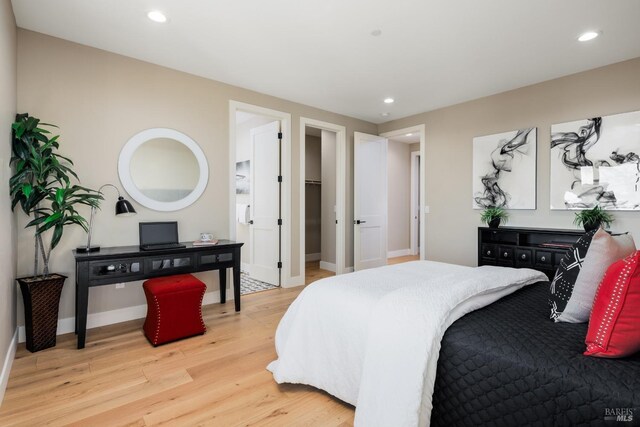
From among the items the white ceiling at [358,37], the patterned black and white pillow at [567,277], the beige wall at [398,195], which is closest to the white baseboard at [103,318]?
the white ceiling at [358,37]

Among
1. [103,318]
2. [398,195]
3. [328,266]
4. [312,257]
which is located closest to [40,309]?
[103,318]

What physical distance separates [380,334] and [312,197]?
5294mm

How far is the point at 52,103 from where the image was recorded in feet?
9.27

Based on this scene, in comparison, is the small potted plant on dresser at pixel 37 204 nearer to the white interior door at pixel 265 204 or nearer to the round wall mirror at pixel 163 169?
the round wall mirror at pixel 163 169

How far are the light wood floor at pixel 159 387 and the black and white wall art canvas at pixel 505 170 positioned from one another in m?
3.27

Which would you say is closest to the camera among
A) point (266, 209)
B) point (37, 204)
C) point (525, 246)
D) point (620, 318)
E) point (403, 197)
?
point (620, 318)

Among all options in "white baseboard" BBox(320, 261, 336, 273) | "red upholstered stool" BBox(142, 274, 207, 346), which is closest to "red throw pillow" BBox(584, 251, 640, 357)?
"red upholstered stool" BBox(142, 274, 207, 346)

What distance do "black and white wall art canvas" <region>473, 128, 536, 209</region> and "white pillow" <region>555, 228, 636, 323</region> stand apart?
2640 millimetres

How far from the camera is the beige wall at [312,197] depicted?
659 cm

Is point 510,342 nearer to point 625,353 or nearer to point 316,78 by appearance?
point 625,353

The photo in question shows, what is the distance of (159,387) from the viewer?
2.05 meters

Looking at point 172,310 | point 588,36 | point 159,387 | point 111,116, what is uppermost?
point 588,36

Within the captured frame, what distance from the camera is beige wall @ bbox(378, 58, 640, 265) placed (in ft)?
10.8

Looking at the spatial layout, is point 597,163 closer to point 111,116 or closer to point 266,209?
point 266,209
